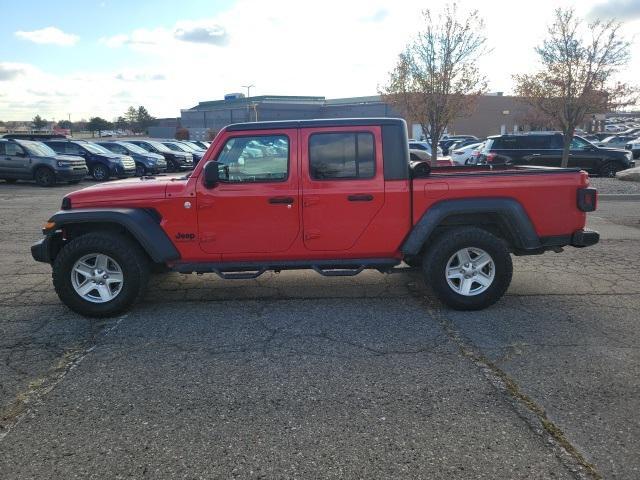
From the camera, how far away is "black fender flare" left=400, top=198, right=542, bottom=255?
4883 mm

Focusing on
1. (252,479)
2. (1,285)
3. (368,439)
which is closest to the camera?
(252,479)

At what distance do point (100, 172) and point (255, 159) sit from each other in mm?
18479

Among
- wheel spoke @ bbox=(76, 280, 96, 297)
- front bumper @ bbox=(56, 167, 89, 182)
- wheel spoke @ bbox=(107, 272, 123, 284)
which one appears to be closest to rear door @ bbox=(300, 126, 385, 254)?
wheel spoke @ bbox=(107, 272, 123, 284)

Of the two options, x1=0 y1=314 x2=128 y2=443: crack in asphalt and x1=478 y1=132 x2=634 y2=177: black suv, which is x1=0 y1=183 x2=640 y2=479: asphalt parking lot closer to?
x1=0 y1=314 x2=128 y2=443: crack in asphalt

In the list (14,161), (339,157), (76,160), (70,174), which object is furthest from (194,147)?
(339,157)

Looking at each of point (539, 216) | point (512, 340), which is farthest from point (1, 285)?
point (539, 216)

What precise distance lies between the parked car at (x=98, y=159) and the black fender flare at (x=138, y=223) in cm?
1732

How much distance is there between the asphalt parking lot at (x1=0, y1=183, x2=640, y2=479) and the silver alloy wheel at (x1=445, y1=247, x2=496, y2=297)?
27 centimetres

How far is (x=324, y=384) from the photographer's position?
3588 mm

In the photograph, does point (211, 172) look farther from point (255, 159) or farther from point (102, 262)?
point (102, 262)

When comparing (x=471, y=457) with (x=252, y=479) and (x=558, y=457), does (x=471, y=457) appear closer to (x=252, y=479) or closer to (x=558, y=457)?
(x=558, y=457)

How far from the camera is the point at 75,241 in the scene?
16.2ft

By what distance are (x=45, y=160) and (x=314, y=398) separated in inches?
718

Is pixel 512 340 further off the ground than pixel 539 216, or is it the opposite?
pixel 539 216
